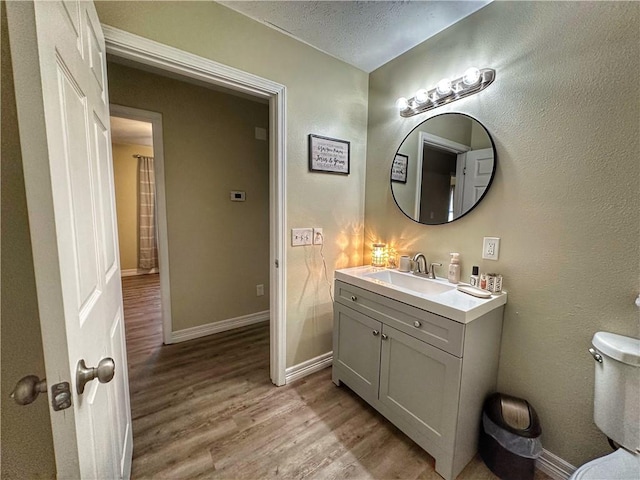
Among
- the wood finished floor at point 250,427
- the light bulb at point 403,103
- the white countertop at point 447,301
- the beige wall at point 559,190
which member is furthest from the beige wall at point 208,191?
the beige wall at point 559,190

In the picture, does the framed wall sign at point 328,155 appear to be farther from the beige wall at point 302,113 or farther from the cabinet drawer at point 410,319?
the cabinet drawer at point 410,319

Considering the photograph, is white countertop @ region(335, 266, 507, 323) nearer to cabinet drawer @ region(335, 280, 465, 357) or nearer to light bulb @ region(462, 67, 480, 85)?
cabinet drawer @ region(335, 280, 465, 357)

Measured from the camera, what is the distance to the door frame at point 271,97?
1278 millimetres

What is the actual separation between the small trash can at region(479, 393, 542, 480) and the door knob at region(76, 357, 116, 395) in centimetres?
160

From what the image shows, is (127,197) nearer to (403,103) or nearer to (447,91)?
(403,103)

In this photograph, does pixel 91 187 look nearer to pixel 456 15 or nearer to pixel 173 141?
pixel 173 141

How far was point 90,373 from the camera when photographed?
58cm

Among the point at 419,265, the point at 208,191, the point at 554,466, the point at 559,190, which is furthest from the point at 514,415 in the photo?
the point at 208,191

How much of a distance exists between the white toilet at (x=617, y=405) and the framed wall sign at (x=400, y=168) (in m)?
1.31

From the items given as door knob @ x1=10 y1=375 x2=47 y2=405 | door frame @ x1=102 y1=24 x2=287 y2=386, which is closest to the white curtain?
door frame @ x1=102 y1=24 x2=287 y2=386

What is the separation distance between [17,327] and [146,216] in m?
5.11

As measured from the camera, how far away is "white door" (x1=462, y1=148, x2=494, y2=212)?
1462 millimetres

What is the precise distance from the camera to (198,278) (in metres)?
2.59

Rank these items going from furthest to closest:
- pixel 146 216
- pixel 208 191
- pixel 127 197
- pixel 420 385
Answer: pixel 146 216
pixel 127 197
pixel 208 191
pixel 420 385
